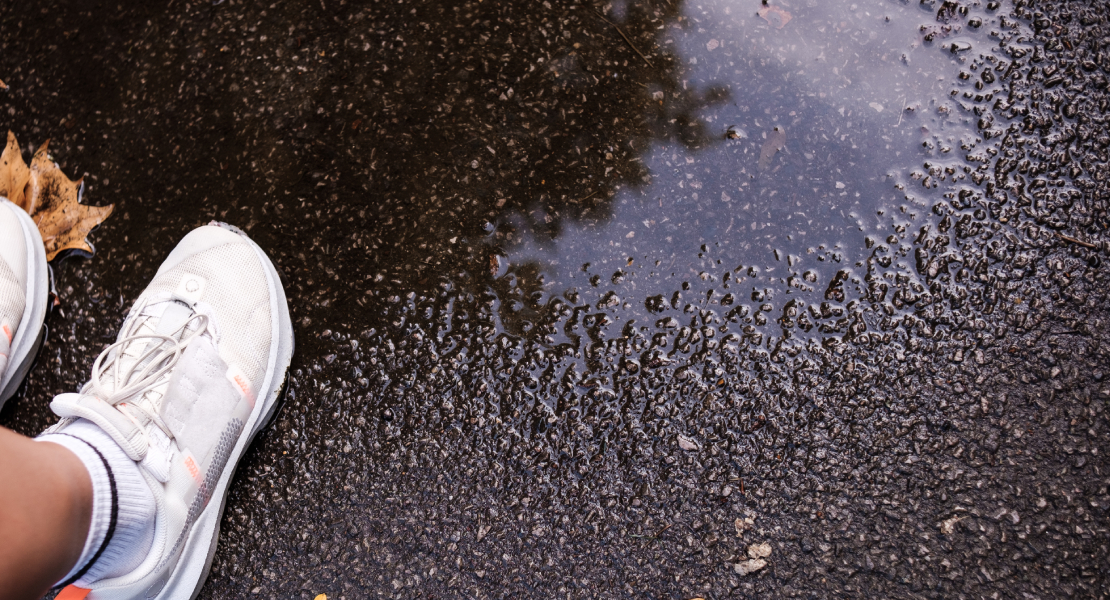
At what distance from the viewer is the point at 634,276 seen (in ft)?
5.65

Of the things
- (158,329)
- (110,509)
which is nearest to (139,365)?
(158,329)

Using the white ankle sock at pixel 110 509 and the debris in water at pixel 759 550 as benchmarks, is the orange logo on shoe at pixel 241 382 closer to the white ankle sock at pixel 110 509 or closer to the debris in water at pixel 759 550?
the white ankle sock at pixel 110 509

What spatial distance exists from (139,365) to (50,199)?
83cm

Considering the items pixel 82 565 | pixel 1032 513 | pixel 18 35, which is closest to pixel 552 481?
pixel 82 565

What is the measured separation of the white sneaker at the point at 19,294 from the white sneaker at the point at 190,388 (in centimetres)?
33

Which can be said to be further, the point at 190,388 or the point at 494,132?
the point at 494,132

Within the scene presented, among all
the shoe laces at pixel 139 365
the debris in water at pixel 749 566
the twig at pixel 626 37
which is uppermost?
the twig at pixel 626 37

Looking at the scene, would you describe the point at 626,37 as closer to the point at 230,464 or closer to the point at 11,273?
the point at 230,464

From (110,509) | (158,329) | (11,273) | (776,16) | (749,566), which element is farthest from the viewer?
(776,16)

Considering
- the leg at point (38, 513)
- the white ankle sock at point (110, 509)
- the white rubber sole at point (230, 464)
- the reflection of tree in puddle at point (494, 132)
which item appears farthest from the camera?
the reflection of tree in puddle at point (494, 132)

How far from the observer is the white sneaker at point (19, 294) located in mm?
1679

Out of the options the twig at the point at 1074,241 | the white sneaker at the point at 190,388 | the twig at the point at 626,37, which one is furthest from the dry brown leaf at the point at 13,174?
the twig at the point at 1074,241

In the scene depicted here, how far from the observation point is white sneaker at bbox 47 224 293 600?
1.36m

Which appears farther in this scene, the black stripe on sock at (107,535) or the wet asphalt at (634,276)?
the wet asphalt at (634,276)
